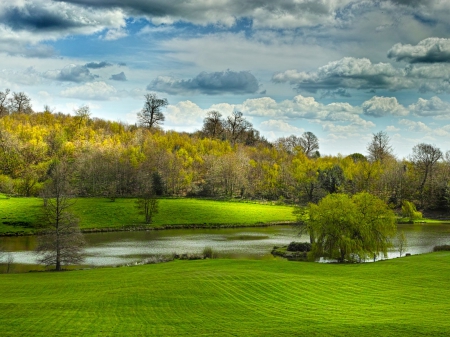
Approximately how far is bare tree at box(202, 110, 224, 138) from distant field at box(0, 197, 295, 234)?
257 ft

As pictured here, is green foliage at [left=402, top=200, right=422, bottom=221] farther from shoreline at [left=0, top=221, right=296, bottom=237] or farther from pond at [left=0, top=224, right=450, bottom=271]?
shoreline at [left=0, top=221, right=296, bottom=237]

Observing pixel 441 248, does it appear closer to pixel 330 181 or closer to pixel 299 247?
pixel 299 247

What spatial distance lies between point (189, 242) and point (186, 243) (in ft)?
3.48

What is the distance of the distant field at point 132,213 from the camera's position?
7275 centimetres

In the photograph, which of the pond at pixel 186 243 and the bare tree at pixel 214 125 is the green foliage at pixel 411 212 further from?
the bare tree at pixel 214 125

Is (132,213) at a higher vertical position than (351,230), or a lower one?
lower

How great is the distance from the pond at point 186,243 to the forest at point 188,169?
26343 millimetres

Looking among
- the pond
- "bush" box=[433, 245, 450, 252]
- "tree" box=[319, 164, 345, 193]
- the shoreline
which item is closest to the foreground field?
the pond

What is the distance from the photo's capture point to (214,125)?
17288cm

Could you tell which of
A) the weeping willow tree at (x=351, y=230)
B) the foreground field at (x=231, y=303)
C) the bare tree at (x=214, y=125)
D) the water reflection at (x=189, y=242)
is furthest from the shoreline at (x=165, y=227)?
the bare tree at (x=214, y=125)

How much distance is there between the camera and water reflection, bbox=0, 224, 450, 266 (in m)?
50.9

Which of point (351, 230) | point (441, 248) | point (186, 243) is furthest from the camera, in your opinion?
point (186, 243)

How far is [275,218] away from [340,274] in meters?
54.0

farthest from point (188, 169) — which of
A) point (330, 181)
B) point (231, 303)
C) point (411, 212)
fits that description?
point (231, 303)
